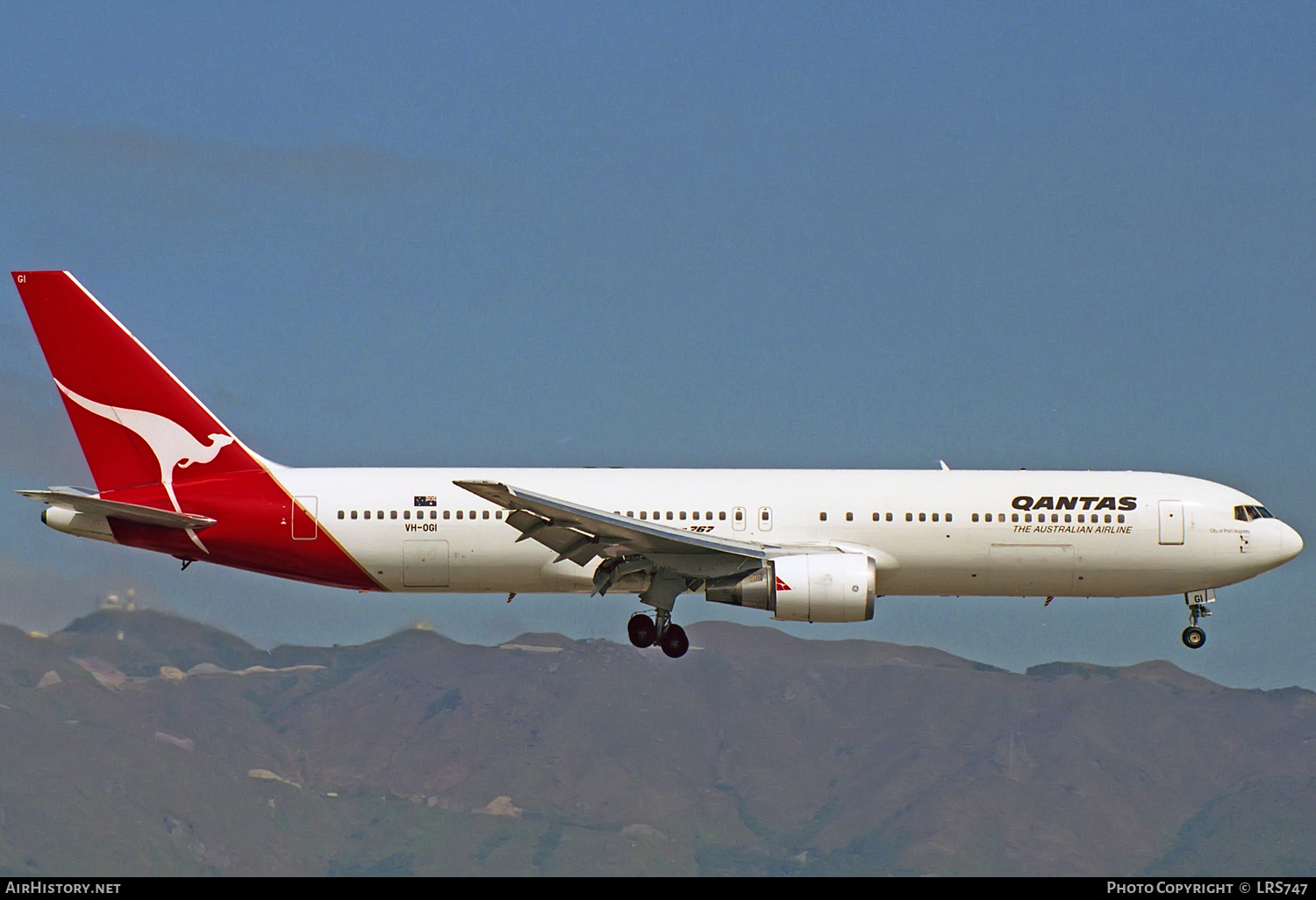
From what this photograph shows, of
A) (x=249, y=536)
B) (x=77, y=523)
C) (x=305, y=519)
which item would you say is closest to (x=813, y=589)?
(x=305, y=519)

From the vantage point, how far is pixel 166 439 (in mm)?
36500

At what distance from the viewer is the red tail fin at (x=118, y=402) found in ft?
119

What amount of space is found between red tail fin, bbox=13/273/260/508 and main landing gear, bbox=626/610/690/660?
9527 mm

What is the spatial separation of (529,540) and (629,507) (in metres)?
2.38

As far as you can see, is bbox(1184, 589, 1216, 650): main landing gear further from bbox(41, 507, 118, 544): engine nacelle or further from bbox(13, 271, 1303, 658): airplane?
bbox(41, 507, 118, 544): engine nacelle

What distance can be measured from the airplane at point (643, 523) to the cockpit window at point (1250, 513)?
0.16ft

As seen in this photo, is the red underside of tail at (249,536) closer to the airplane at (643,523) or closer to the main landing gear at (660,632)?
the airplane at (643,523)

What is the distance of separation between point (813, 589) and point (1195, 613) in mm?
10734

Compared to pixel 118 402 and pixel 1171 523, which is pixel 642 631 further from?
pixel 118 402

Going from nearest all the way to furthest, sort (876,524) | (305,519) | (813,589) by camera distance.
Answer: (813,589) < (305,519) < (876,524)

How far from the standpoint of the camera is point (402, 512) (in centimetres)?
3519

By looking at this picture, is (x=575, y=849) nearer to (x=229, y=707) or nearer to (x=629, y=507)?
(x=229, y=707)

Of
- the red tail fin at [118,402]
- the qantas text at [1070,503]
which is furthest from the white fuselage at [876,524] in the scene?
the red tail fin at [118,402]
